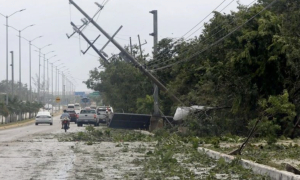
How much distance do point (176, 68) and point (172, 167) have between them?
2521cm

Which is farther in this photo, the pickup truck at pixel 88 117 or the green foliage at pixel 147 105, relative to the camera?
the pickup truck at pixel 88 117

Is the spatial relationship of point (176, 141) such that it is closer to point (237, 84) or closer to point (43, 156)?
point (237, 84)

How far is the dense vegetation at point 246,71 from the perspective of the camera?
27.1 meters

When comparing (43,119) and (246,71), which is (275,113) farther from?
(43,119)

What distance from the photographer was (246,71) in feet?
94.9

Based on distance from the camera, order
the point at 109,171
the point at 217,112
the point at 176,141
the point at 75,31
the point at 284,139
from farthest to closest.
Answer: the point at 75,31 < the point at 217,112 < the point at 176,141 < the point at 284,139 < the point at 109,171

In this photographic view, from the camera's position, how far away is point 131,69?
6084 centimetres

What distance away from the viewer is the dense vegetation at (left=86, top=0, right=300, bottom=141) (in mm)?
27125

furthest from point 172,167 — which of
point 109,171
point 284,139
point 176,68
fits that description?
point 176,68

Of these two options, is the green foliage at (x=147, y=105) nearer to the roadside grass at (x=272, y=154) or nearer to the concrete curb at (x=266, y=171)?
the roadside grass at (x=272, y=154)

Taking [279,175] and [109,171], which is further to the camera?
[109,171]

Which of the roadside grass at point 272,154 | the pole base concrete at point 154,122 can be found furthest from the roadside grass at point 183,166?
the pole base concrete at point 154,122

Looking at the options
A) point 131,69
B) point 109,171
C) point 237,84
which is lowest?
point 109,171

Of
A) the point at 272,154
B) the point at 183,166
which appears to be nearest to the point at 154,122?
the point at 272,154
